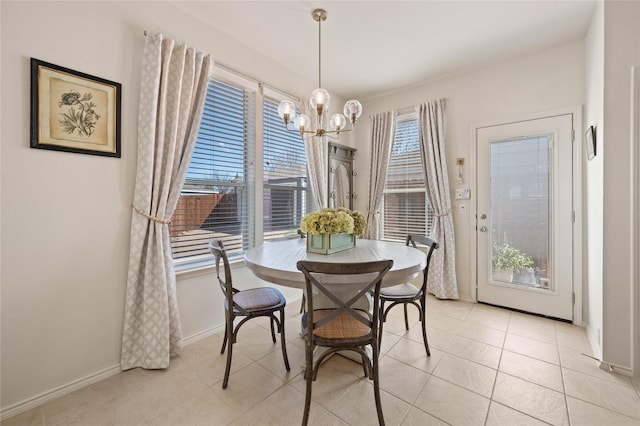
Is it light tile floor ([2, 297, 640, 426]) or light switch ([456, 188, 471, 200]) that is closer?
light tile floor ([2, 297, 640, 426])

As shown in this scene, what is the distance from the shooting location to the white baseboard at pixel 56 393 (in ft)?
5.04

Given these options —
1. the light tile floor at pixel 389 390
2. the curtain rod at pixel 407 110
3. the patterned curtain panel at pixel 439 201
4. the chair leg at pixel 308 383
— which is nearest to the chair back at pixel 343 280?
the chair leg at pixel 308 383

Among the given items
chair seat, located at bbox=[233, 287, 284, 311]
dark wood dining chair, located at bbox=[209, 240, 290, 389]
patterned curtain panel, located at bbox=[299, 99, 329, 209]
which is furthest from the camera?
patterned curtain panel, located at bbox=[299, 99, 329, 209]

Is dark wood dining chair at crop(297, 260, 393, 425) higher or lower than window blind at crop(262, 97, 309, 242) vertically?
lower

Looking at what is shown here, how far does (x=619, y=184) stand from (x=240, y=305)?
2.83 m

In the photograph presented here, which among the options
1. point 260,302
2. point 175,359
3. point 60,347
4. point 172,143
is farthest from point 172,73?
point 175,359

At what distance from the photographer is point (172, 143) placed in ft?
6.82

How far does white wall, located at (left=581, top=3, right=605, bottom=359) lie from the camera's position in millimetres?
2041

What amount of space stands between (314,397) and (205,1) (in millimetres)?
3054

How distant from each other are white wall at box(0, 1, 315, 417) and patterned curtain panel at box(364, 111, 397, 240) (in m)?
2.79

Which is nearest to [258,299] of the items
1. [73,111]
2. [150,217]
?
[150,217]

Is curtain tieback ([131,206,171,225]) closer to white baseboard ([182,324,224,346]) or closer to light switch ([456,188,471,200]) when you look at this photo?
white baseboard ([182,324,224,346])

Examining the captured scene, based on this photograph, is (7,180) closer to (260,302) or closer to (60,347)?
(60,347)

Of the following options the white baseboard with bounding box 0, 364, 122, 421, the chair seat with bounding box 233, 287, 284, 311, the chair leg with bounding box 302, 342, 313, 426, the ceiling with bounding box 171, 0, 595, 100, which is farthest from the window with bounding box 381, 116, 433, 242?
the white baseboard with bounding box 0, 364, 122, 421
